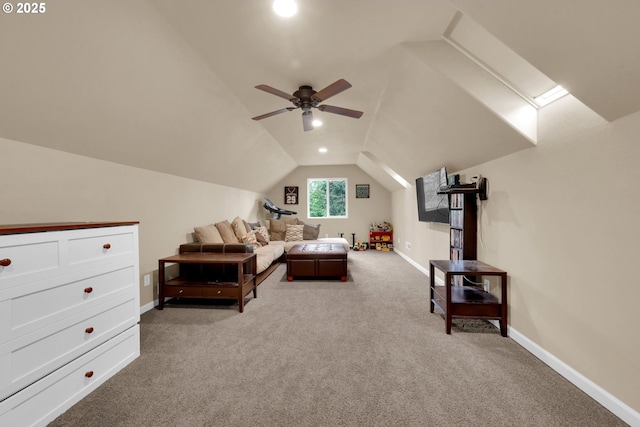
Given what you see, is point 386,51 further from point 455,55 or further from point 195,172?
point 195,172

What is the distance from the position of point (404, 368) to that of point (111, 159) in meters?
3.29

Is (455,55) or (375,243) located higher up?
(455,55)

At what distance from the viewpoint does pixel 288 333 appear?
7.91ft

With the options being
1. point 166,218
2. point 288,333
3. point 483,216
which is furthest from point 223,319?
point 483,216

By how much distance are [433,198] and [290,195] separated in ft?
16.3

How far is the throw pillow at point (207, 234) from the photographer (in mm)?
3771

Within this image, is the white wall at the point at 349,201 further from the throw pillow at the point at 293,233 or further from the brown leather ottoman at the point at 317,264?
the brown leather ottoman at the point at 317,264

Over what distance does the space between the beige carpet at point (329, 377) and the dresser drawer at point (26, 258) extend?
85 cm

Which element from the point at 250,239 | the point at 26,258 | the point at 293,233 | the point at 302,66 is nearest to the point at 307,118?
the point at 302,66

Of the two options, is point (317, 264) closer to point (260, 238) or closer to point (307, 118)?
point (260, 238)

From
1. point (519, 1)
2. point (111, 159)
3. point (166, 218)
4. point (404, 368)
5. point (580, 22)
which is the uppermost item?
point (519, 1)

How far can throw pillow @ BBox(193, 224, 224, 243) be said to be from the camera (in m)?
3.77

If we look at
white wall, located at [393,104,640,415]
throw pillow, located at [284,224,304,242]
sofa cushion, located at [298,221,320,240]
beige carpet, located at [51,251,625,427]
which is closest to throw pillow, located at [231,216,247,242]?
throw pillow, located at [284,224,304,242]

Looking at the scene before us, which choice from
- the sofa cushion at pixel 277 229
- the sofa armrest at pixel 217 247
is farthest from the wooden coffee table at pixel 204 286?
the sofa cushion at pixel 277 229
